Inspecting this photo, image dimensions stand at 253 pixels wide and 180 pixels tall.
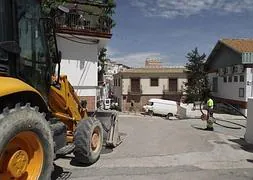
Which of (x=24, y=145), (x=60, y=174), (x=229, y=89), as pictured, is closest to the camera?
(x=24, y=145)

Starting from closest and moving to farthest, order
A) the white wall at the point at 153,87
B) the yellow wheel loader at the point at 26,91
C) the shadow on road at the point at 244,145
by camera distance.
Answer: the yellow wheel loader at the point at 26,91
the shadow on road at the point at 244,145
the white wall at the point at 153,87

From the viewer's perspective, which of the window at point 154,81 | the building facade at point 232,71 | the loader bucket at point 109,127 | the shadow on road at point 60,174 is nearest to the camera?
the shadow on road at point 60,174

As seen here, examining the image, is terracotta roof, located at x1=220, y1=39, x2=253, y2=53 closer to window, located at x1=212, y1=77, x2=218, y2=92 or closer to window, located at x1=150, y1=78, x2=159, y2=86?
window, located at x1=212, y1=77, x2=218, y2=92

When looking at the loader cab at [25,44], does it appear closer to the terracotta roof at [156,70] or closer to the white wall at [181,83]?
the terracotta roof at [156,70]

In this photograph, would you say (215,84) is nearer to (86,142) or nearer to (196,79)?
(196,79)

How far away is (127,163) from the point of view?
367 inches

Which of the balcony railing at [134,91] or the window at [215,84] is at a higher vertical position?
the window at [215,84]

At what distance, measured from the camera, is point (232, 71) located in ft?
104

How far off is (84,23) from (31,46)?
12.3 metres

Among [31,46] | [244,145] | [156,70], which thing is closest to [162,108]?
[156,70]

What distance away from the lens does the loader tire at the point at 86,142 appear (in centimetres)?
868

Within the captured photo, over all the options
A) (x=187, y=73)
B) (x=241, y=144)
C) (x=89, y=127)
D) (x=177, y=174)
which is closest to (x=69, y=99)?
(x=89, y=127)

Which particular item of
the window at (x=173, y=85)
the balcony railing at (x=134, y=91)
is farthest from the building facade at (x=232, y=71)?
the balcony railing at (x=134, y=91)

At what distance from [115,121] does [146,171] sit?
3543mm
